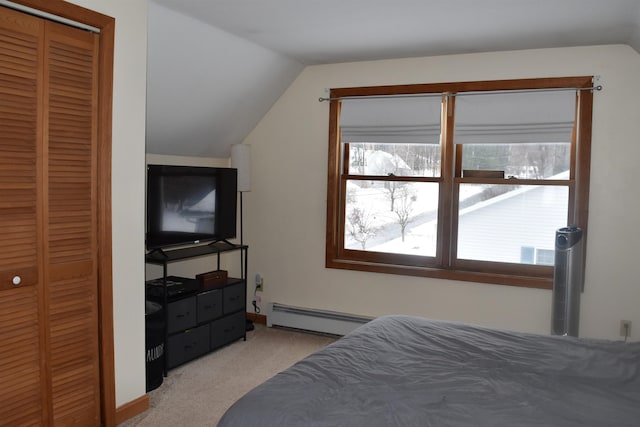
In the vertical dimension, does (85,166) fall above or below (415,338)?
above

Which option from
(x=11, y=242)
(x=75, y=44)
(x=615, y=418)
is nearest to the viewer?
(x=615, y=418)

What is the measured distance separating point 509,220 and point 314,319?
1.83 meters

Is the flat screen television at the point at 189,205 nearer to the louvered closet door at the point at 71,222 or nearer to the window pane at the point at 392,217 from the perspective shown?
the louvered closet door at the point at 71,222

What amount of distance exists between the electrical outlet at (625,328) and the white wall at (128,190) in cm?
328

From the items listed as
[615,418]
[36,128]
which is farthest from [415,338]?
[36,128]

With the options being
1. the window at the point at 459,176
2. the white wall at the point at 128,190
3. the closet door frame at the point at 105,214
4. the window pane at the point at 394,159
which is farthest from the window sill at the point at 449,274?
the closet door frame at the point at 105,214

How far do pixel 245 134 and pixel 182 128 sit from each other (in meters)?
0.87

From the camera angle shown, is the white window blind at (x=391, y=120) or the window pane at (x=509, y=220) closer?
the window pane at (x=509, y=220)

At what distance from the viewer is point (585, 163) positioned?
152 inches

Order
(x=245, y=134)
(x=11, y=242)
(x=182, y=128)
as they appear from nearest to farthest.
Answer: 1. (x=11, y=242)
2. (x=182, y=128)
3. (x=245, y=134)

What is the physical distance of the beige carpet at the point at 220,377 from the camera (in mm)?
3080

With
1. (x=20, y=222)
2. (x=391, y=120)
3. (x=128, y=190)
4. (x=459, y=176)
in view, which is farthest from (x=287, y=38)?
(x=20, y=222)

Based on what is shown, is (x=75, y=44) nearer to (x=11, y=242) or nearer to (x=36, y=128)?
(x=36, y=128)

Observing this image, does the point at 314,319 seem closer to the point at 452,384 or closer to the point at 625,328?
the point at 625,328
